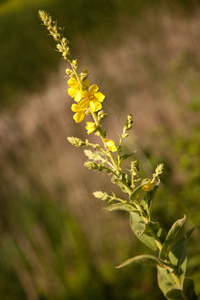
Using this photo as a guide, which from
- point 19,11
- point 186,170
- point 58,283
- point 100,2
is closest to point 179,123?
point 186,170

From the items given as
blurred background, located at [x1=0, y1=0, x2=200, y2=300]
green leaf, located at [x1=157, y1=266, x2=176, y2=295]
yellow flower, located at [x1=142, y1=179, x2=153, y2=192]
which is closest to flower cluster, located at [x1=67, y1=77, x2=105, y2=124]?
yellow flower, located at [x1=142, y1=179, x2=153, y2=192]

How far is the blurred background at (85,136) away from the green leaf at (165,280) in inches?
25.4

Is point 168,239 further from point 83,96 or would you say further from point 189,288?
point 83,96

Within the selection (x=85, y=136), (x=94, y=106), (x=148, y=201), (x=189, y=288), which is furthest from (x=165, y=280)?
(x=85, y=136)

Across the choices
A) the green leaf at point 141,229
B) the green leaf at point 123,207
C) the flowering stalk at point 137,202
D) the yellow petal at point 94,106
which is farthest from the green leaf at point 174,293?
the yellow petal at point 94,106

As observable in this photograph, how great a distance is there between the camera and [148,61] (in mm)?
4469

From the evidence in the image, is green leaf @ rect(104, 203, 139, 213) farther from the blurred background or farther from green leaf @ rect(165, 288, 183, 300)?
the blurred background

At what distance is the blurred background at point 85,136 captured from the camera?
243 cm

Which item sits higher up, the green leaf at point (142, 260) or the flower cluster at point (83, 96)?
the flower cluster at point (83, 96)

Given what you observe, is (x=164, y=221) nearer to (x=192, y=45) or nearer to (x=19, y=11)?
(x=192, y=45)

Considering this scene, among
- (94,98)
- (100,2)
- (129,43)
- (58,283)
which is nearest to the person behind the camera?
(94,98)

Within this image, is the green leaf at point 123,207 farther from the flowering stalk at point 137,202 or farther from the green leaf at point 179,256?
the green leaf at point 179,256

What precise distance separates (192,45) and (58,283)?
148 inches

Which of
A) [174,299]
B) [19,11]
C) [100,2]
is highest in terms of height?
[19,11]
